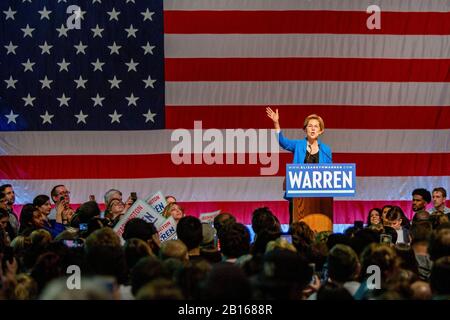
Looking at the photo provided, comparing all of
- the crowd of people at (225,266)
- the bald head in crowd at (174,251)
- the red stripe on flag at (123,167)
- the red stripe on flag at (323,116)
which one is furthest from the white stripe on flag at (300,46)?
the bald head in crowd at (174,251)

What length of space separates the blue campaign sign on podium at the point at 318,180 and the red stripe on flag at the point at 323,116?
9.59ft

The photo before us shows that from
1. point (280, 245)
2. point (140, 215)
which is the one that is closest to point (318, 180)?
point (140, 215)

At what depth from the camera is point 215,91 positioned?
10648mm

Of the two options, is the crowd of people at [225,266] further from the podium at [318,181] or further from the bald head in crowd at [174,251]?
the podium at [318,181]

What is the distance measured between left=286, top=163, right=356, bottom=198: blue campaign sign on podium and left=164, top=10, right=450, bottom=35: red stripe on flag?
3.42 metres

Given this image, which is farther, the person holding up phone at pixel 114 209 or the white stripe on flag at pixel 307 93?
the white stripe on flag at pixel 307 93

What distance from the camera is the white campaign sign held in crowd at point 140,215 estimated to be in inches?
267

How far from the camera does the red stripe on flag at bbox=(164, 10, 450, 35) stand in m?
10.6

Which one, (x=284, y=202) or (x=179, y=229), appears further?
(x=284, y=202)

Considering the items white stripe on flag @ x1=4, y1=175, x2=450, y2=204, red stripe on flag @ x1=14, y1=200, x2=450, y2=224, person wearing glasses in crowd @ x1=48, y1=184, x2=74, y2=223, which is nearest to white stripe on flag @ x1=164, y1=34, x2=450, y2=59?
white stripe on flag @ x1=4, y1=175, x2=450, y2=204

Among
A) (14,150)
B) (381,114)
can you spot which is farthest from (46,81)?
(381,114)

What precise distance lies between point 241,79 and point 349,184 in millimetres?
3267

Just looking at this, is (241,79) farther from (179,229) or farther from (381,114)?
(179,229)
